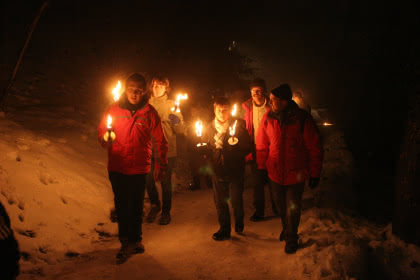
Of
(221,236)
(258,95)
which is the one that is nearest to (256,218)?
(221,236)

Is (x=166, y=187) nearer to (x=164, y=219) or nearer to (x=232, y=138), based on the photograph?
(x=164, y=219)

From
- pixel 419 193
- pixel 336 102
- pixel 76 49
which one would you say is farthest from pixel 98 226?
pixel 336 102

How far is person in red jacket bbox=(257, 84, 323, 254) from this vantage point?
14.6 ft

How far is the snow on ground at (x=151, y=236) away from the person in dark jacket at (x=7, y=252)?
2.07 m

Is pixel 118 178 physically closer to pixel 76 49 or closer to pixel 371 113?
pixel 371 113

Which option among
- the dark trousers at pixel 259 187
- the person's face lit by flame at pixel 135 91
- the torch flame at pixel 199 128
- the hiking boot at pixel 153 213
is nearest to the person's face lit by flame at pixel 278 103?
the torch flame at pixel 199 128

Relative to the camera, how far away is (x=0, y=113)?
8102mm

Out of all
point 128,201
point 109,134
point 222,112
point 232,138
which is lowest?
point 128,201

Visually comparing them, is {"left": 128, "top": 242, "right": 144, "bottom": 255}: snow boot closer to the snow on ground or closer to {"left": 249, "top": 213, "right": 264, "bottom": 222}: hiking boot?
the snow on ground

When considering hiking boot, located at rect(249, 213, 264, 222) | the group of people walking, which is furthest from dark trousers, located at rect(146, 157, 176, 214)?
hiking boot, located at rect(249, 213, 264, 222)

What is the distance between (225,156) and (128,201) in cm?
159

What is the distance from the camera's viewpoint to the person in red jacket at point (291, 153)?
176 inches

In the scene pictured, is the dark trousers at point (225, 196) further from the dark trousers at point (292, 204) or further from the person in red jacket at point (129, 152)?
the person in red jacket at point (129, 152)

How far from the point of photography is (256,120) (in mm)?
6086
